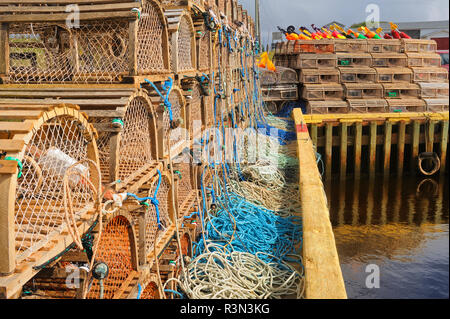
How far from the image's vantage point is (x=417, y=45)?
44.8 feet

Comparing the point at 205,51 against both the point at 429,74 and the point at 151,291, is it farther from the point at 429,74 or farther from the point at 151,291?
the point at 429,74

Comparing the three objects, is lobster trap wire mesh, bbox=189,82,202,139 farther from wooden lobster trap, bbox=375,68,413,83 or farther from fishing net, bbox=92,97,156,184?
wooden lobster trap, bbox=375,68,413,83

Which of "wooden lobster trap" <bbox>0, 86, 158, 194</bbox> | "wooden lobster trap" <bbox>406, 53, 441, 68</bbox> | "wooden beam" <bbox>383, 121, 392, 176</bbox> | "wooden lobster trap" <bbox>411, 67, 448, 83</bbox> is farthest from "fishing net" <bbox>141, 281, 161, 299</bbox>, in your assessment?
"wooden lobster trap" <bbox>406, 53, 441, 68</bbox>

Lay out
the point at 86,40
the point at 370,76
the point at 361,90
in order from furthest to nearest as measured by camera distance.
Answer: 1. the point at 370,76
2. the point at 361,90
3. the point at 86,40

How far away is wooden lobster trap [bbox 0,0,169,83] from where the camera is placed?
303cm

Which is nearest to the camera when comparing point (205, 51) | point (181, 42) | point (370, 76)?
point (181, 42)

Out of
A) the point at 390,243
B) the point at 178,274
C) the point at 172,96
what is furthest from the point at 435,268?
the point at 172,96

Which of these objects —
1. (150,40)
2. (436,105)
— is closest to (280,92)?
(436,105)

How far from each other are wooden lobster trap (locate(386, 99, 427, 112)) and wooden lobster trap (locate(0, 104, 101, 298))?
452 inches

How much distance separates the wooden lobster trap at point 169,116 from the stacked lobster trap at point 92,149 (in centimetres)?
1

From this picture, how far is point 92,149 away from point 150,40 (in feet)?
4.65

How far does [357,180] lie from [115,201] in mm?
9935

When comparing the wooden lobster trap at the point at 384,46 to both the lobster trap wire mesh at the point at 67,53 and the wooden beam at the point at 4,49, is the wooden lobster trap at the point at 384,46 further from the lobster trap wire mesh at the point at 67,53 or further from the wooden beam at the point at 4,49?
the wooden beam at the point at 4,49

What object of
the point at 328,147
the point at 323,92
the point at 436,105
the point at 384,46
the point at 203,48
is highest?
the point at 384,46
